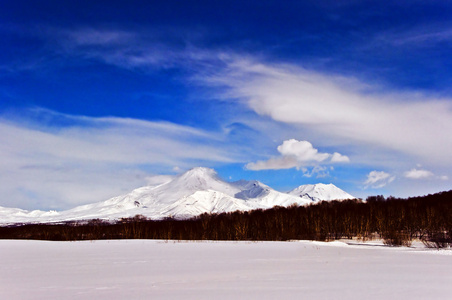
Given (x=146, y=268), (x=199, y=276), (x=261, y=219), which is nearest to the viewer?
(x=199, y=276)

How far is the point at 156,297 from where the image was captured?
1439 cm

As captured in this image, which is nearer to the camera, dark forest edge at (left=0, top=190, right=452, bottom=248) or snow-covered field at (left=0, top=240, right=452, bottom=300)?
snow-covered field at (left=0, top=240, right=452, bottom=300)

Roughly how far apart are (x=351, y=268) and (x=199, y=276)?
9546mm

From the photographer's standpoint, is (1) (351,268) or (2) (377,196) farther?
(2) (377,196)

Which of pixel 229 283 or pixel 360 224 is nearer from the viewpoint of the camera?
pixel 229 283

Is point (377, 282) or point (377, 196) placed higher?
point (377, 196)

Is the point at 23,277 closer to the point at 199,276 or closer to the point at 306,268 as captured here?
the point at 199,276

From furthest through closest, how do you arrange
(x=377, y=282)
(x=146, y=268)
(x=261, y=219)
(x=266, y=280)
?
(x=261, y=219)
(x=146, y=268)
(x=266, y=280)
(x=377, y=282)

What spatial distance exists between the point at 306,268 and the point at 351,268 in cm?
276

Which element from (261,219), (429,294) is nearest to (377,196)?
Answer: (261,219)

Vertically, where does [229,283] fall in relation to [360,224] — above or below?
below

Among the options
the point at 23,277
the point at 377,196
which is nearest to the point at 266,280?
the point at 23,277

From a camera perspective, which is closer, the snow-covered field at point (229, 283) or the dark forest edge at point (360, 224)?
the snow-covered field at point (229, 283)

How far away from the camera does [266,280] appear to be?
1806 cm
